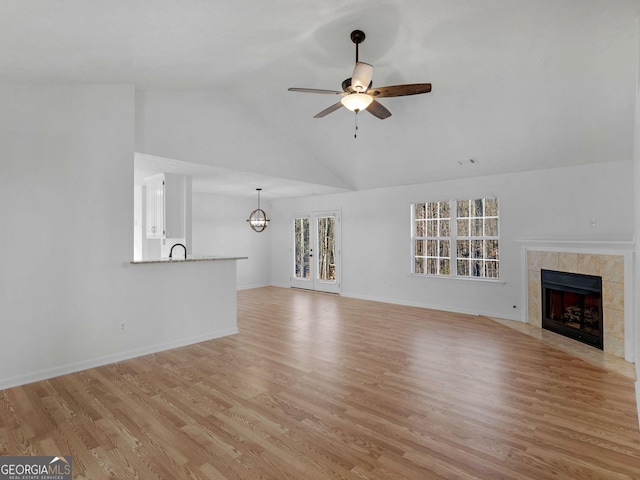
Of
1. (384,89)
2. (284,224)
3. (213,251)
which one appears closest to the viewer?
(384,89)

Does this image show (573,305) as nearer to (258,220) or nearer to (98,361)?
(98,361)

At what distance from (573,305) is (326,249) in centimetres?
524

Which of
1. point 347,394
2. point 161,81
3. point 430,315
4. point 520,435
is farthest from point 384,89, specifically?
point 430,315

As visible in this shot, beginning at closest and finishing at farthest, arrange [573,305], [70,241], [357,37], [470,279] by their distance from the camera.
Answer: [357,37], [70,241], [573,305], [470,279]

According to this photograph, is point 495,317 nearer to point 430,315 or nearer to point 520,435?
point 430,315

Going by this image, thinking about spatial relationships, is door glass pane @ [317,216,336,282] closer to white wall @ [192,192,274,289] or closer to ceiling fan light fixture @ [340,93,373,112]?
white wall @ [192,192,274,289]

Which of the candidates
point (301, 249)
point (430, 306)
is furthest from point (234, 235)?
point (430, 306)

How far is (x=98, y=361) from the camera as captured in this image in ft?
12.4

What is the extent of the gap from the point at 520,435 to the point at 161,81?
4.69 m

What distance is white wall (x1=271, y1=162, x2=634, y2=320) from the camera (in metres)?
4.98

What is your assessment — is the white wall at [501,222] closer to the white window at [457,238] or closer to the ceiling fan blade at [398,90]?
the white window at [457,238]

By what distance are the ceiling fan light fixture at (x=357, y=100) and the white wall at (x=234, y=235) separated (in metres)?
6.11

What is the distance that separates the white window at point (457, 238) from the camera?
243 inches

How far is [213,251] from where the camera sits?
29.1 feet
